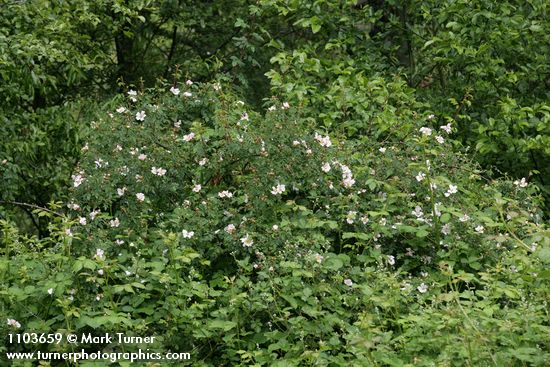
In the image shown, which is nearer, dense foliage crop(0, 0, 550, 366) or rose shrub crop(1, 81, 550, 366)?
rose shrub crop(1, 81, 550, 366)

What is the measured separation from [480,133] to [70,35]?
3.24 m

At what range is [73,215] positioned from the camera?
468 centimetres

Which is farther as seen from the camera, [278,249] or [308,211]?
[308,211]

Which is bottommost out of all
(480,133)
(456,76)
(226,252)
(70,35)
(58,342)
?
(58,342)

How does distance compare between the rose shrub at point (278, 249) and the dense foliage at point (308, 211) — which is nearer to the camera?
the rose shrub at point (278, 249)

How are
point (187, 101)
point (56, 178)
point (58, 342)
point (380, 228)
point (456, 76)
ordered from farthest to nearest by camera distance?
point (56, 178) < point (456, 76) < point (187, 101) < point (380, 228) < point (58, 342)

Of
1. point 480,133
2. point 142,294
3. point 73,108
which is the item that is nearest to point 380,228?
point 142,294

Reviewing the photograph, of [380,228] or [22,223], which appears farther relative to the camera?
[22,223]

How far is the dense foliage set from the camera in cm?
390

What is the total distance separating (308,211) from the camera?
178 inches

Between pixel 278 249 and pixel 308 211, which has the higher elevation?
pixel 308 211

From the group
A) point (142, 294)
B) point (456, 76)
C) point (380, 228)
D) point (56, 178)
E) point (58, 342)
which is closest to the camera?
point (58, 342)

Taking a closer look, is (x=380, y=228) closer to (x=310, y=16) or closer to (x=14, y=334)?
(x=14, y=334)

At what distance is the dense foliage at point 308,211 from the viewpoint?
3.90 metres
